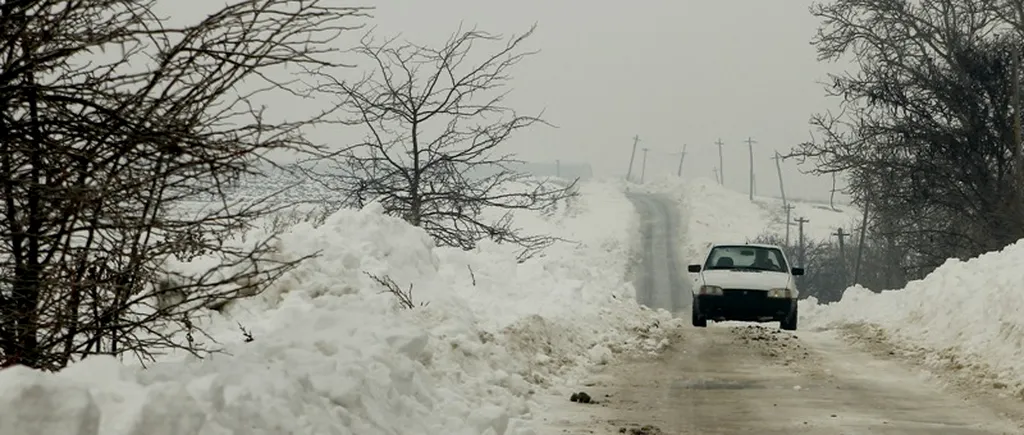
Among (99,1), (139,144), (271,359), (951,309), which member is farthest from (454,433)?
(951,309)

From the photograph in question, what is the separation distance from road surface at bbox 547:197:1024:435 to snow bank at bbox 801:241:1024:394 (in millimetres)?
696

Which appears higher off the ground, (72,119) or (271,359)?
(72,119)

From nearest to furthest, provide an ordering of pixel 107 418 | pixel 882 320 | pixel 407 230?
pixel 107 418 → pixel 407 230 → pixel 882 320

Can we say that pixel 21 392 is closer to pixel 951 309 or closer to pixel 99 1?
pixel 99 1

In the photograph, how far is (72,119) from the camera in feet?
19.8

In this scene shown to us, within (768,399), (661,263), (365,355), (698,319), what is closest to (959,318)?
(698,319)

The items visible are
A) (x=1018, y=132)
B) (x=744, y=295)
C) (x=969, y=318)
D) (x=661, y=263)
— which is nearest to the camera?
(x=969, y=318)

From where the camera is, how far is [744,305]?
2092 cm

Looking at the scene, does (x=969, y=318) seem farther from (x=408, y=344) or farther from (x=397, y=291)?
(x=408, y=344)

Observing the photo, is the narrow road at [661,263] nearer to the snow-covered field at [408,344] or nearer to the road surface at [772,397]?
the snow-covered field at [408,344]

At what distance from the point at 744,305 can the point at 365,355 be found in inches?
540

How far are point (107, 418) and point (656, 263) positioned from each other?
248ft

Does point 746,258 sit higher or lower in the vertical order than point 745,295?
higher

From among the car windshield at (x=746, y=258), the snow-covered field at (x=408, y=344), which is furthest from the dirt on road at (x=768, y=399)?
the car windshield at (x=746, y=258)
